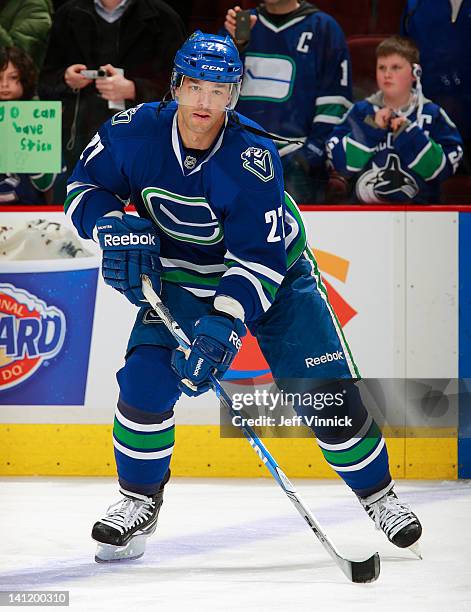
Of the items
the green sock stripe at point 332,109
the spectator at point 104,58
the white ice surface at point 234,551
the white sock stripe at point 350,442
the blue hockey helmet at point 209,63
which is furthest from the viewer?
the green sock stripe at point 332,109

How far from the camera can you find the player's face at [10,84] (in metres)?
3.80

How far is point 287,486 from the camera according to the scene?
2.57 metres

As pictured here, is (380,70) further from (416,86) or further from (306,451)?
(306,451)

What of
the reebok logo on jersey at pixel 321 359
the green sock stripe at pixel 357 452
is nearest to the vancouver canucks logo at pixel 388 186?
the reebok logo on jersey at pixel 321 359

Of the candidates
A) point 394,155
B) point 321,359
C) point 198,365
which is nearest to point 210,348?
point 198,365

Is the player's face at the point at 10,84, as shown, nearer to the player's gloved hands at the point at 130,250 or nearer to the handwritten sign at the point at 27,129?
the handwritten sign at the point at 27,129

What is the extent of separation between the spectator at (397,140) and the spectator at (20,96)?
36.0 inches

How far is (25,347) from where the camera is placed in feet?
12.3

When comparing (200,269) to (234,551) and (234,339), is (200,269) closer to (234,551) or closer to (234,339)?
(234,339)

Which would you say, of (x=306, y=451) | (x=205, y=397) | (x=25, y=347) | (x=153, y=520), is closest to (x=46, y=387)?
(x=25, y=347)

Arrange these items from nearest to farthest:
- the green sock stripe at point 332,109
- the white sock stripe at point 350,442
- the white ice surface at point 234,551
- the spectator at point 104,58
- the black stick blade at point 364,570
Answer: the white ice surface at point 234,551 < the black stick blade at point 364,570 < the white sock stripe at point 350,442 < the spectator at point 104,58 < the green sock stripe at point 332,109

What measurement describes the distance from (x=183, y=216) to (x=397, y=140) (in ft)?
4.20

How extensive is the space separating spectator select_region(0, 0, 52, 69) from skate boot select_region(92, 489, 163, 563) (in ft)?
5.45

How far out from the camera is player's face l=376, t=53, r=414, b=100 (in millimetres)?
3709
